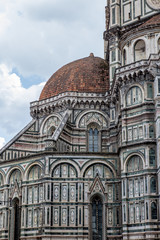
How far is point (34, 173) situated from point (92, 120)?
30.5 ft

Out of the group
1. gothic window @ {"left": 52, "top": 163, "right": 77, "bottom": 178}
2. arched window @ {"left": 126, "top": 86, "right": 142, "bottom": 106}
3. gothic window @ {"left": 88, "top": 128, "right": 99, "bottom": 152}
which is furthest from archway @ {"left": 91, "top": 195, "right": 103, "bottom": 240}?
arched window @ {"left": 126, "top": 86, "right": 142, "bottom": 106}

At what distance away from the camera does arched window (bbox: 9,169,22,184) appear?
43.1m

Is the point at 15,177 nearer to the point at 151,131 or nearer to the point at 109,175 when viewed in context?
the point at 109,175

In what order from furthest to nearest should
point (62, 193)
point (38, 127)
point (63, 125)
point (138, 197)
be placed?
point (38, 127) → point (63, 125) → point (62, 193) → point (138, 197)

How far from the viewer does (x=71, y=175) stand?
40406 millimetres

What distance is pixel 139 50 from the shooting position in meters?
42.1

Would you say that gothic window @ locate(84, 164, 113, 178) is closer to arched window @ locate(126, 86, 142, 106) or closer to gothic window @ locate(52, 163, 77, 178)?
gothic window @ locate(52, 163, 77, 178)

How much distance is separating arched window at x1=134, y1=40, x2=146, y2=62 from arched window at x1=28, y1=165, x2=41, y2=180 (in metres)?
13.1

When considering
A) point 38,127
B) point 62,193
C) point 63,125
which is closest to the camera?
point 62,193

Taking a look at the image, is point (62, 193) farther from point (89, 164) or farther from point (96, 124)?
point (96, 124)

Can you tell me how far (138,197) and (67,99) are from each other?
14.6 m

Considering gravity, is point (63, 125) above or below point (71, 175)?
above

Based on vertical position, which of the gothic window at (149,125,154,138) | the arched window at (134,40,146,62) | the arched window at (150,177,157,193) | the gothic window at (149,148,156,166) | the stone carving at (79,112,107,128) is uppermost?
the arched window at (134,40,146,62)

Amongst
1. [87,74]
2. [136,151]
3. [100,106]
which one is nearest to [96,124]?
[100,106]
